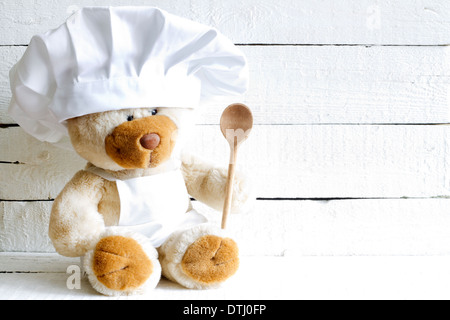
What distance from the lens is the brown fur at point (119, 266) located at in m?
0.80

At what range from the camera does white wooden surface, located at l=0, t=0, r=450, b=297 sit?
106 cm

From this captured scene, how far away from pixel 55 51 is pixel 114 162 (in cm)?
18

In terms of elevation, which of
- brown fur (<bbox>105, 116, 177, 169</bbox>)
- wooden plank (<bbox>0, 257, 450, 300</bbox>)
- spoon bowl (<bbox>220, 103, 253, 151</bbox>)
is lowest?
wooden plank (<bbox>0, 257, 450, 300</bbox>)

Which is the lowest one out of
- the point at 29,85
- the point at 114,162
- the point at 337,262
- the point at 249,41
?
the point at 337,262

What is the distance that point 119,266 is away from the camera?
0.80 metres

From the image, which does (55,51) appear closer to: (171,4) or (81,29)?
(81,29)

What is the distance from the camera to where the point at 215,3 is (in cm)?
105

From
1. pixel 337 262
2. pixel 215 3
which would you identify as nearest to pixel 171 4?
pixel 215 3

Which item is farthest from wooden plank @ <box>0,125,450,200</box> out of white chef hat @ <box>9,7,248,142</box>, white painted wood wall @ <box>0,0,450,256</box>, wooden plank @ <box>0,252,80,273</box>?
white chef hat @ <box>9,7,248,142</box>

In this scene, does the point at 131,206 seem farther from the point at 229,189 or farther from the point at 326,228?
the point at 326,228

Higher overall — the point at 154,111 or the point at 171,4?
the point at 171,4

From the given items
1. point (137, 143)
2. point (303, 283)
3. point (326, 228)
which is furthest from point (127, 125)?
point (326, 228)

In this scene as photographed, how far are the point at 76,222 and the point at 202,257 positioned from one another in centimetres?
20

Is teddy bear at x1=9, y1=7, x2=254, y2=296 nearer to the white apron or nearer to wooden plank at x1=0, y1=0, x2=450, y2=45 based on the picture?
the white apron
